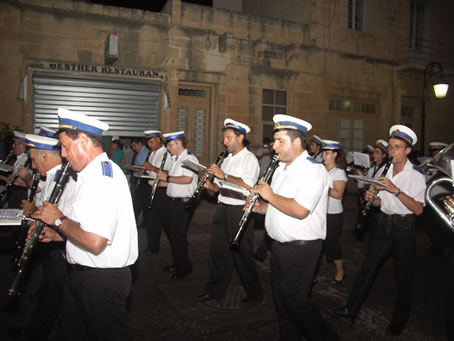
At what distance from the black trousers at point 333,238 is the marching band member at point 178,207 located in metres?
2.08

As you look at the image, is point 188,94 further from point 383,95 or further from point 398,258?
point 398,258

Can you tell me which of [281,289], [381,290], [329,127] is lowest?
[381,290]

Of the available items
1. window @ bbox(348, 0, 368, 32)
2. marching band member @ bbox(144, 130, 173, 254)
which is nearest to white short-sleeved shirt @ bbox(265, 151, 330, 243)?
marching band member @ bbox(144, 130, 173, 254)

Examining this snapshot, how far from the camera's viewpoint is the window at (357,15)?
619 inches

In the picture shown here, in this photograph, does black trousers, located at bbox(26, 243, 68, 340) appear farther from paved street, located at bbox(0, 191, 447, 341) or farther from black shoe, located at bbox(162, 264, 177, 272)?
black shoe, located at bbox(162, 264, 177, 272)

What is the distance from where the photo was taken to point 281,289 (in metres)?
3.34

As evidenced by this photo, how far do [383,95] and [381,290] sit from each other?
12.4 meters

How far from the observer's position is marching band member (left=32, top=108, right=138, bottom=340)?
2.46 m

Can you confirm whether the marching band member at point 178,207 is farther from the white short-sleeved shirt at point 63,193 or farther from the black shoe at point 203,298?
the white short-sleeved shirt at point 63,193

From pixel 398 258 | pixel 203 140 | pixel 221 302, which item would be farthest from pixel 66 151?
pixel 203 140

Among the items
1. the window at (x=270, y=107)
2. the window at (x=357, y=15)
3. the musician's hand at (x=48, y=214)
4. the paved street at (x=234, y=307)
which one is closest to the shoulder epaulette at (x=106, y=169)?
the musician's hand at (x=48, y=214)

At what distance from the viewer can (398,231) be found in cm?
411

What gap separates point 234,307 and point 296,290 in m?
1.69

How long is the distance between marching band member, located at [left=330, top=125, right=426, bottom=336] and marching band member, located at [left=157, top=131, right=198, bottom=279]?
2.41 m
